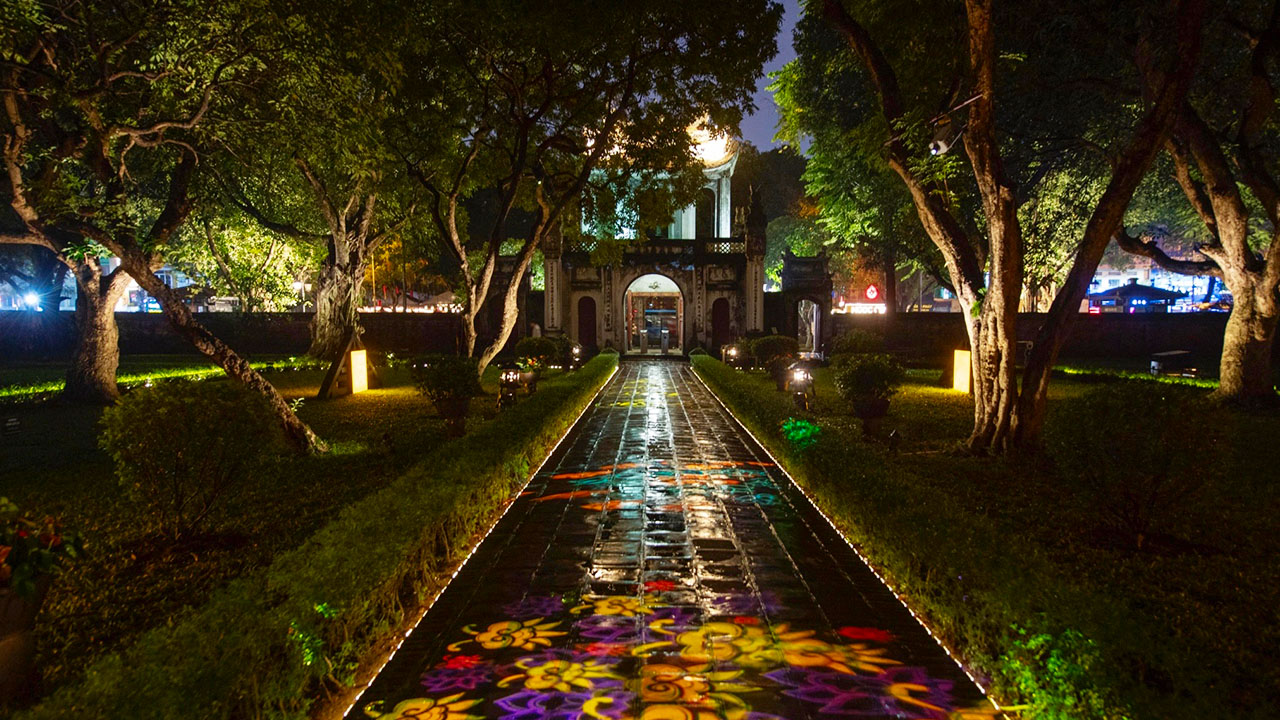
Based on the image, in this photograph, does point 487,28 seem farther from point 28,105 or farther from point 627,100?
point 28,105

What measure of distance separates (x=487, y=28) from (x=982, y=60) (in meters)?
8.12

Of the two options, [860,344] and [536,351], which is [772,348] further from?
[536,351]

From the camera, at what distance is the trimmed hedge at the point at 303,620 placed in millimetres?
2678

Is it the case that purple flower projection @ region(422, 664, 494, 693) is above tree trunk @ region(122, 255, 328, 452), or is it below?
below

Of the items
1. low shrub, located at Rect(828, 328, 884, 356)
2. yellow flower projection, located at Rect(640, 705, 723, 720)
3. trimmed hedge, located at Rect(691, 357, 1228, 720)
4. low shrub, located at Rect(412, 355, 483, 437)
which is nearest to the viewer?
trimmed hedge, located at Rect(691, 357, 1228, 720)

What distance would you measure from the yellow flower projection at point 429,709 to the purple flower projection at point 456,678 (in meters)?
0.09

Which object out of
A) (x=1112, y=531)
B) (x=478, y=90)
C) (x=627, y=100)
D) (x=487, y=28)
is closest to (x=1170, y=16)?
(x=1112, y=531)

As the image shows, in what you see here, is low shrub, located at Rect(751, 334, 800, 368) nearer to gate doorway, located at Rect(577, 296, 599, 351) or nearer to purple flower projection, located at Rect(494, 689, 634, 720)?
gate doorway, located at Rect(577, 296, 599, 351)

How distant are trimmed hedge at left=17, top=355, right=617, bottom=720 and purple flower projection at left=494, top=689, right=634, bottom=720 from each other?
0.97m

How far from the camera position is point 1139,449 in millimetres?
5723

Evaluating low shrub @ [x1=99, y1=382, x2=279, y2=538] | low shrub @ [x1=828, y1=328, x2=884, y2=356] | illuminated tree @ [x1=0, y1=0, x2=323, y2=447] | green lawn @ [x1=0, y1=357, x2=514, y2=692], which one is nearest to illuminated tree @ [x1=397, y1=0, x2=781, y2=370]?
illuminated tree @ [x1=0, y1=0, x2=323, y2=447]

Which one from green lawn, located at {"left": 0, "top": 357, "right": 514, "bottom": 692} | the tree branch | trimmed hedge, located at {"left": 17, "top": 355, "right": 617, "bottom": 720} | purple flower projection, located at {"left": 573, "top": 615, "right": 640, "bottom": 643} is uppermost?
the tree branch

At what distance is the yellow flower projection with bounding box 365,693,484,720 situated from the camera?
3674 mm

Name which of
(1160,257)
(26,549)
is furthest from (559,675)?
(1160,257)
